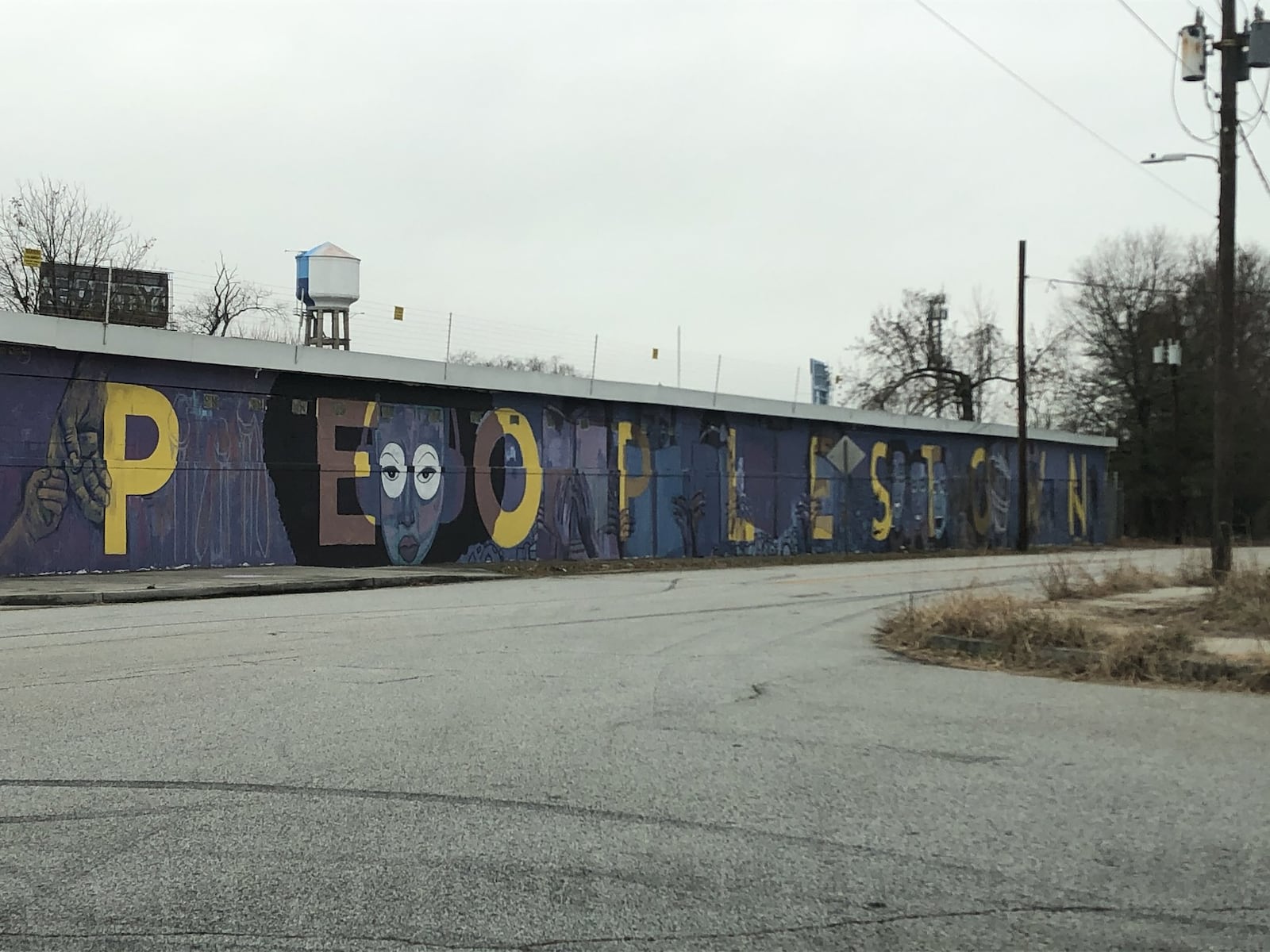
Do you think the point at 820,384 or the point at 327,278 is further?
the point at 820,384

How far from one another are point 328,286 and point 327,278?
16 centimetres

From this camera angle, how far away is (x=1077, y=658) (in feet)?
35.0

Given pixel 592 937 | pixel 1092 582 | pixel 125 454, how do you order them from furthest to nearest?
pixel 125 454, pixel 1092 582, pixel 592 937

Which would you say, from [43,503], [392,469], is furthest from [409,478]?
[43,503]

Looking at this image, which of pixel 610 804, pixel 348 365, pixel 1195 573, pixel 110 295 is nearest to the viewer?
pixel 610 804

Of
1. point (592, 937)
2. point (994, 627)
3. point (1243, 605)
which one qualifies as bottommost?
point (592, 937)

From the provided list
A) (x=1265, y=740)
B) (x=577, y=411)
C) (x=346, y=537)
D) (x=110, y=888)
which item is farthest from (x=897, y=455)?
(x=110, y=888)

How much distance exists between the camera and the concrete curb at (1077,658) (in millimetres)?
9836

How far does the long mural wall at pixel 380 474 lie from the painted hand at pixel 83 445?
28 mm

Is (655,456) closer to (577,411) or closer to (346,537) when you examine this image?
(577,411)

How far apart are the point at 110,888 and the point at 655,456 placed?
90.1ft

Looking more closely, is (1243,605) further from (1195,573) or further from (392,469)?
(392,469)

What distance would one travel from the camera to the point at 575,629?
42.3 ft

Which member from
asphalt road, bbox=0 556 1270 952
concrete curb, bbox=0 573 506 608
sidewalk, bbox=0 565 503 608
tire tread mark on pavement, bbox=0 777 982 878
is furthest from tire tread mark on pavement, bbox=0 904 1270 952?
sidewalk, bbox=0 565 503 608
